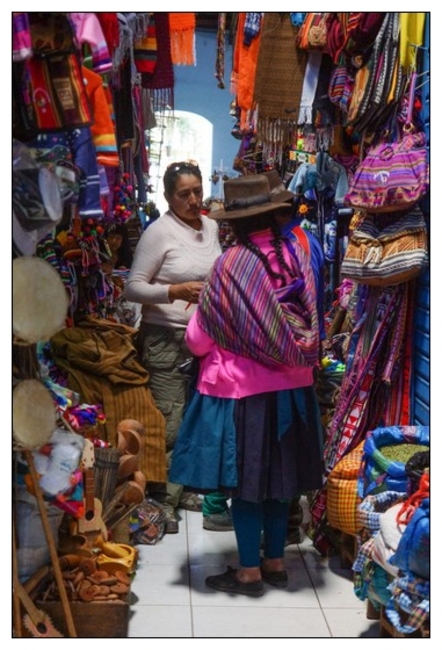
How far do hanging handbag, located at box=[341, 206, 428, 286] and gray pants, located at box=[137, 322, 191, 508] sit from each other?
1.00 m

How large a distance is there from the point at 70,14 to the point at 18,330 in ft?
2.97

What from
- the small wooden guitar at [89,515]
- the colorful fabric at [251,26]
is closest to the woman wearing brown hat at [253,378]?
the small wooden guitar at [89,515]

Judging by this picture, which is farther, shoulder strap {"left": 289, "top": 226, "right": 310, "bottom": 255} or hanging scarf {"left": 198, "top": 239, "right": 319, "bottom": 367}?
shoulder strap {"left": 289, "top": 226, "right": 310, "bottom": 255}

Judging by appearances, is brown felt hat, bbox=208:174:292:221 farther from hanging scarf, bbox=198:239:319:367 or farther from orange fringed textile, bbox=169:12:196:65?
orange fringed textile, bbox=169:12:196:65

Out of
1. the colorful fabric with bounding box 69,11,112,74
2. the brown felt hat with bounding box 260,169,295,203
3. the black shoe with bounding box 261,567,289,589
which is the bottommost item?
the black shoe with bounding box 261,567,289,589

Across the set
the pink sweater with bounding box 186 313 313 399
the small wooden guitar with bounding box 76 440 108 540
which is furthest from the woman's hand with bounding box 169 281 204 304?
the small wooden guitar with bounding box 76 440 108 540

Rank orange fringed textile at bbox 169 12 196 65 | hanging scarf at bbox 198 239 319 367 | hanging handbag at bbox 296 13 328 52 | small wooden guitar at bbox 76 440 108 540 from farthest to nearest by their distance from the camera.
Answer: orange fringed textile at bbox 169 12 196 65, hanging handbag at bbox 296 13 328 52, hanging scarf at bbox 198 239 319 367, small wooden guitar at bbox 76 440 108 540

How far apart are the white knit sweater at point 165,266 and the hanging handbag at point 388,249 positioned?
84cm

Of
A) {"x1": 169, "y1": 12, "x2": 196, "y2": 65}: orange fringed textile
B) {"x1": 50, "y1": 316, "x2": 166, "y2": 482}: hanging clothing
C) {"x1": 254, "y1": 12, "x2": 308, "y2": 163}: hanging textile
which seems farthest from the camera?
{"x1": 169, "y1": 12, "x2": 196, "y2": 65}: orange fringed textile

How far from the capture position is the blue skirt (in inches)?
142

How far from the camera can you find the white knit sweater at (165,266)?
4.38 meters

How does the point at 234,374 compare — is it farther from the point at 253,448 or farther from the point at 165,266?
the point at 165,266

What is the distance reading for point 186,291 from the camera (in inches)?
168

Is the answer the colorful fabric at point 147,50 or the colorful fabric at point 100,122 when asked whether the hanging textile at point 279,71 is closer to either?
the colorful fabric at point 147,50
